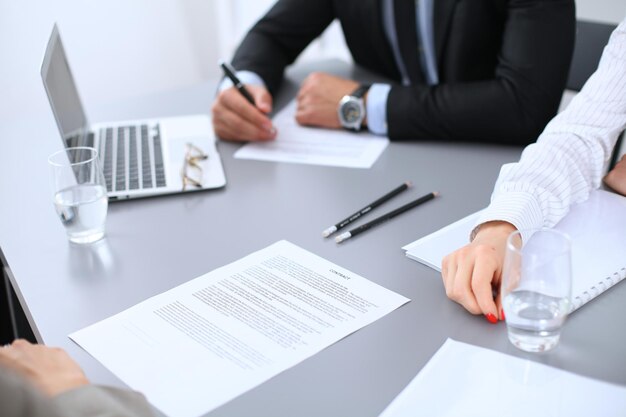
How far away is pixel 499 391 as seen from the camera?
0.70 meters

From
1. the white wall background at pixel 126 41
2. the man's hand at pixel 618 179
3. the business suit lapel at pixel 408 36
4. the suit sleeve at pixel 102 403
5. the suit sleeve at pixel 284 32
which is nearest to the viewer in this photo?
the suit sleeve at pixel 102 403

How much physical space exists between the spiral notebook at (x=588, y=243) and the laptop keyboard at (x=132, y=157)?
53cm

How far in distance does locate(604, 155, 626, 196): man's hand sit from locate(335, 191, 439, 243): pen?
0.29 m

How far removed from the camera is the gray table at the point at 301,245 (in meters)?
0.75

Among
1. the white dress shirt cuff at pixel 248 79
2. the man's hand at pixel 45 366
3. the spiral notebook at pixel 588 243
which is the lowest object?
the spiral notebook at pixel 588 243

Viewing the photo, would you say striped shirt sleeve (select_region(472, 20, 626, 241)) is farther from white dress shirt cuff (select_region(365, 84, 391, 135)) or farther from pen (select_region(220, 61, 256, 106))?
pen (select_region(220, 61, 256, 106))

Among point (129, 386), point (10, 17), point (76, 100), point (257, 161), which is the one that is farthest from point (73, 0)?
A: point (129, 386)

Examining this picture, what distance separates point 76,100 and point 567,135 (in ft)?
3.24

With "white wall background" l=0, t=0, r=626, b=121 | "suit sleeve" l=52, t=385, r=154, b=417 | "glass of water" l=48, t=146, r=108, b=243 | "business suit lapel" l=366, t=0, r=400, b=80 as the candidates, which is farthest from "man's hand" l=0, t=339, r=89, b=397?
"white wall background" l=0, t=0, r=626, b=121

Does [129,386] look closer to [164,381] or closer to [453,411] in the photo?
[164,381]

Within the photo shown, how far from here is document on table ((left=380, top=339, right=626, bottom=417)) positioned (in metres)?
0.68

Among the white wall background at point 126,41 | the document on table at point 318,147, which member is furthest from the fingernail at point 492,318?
the white wall background at point 126,41

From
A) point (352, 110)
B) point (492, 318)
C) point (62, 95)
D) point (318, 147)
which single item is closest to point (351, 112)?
point (352, 110)

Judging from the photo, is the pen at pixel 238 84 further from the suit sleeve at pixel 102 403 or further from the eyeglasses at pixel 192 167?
the suit sleeve at pixel 102 403
